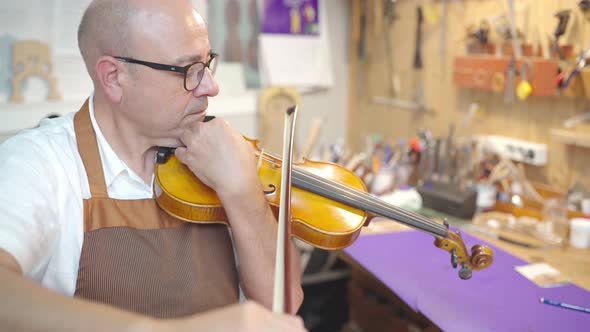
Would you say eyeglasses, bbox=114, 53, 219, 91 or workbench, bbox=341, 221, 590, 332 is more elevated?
eyeglasses, bbox=114, 53, 219, 91

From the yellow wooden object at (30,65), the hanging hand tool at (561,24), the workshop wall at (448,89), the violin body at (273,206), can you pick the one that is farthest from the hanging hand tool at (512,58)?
the yellow wooden object at (30,65)

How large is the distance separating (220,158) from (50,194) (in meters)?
0.34

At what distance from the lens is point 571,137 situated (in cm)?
176

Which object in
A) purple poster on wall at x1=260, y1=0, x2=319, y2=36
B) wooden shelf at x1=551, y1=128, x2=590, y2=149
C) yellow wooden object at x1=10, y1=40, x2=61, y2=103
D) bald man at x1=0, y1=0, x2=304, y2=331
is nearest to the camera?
bald man at x1=0, y1=0, x2=304, y2=331

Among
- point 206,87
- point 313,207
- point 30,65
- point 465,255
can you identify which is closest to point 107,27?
point 206,87

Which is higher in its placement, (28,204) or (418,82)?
(418,82)

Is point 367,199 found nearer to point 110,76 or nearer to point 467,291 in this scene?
point 467,291

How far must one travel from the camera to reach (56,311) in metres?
0.66

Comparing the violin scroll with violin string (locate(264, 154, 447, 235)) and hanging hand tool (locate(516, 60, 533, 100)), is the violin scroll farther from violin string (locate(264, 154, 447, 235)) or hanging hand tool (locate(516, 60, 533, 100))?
hanging hand tool (locate(516, 60, 533, 100))

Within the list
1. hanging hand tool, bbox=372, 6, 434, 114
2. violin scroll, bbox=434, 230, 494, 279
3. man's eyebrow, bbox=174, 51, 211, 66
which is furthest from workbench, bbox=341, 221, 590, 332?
hanging hand tool, bbox=372, 6, 434, 114

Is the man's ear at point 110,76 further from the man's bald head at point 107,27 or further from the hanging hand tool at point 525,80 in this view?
the hanging hand tool at point 525,80

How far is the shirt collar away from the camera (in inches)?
44.6

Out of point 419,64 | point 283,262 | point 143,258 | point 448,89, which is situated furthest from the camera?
point 419,64

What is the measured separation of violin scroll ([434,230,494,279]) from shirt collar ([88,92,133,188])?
2.54 ft
